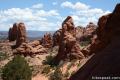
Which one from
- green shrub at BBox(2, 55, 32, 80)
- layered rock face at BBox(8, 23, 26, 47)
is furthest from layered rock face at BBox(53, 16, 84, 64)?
layered rock face at BBox(8, 23, 26, 47)

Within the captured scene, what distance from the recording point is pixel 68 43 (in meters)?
68.4

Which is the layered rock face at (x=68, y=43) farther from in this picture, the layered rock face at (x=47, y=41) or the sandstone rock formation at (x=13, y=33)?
the sandstone rock formation at (x=13, y=33)

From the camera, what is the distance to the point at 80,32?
152625 millimetres

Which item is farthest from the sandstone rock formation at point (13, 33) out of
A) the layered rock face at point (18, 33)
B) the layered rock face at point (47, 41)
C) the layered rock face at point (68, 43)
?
the layered rock face at point (68, 43)

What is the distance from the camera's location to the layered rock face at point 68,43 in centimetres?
6700

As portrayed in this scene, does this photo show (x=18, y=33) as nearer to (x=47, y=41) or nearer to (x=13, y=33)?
(x=47, y=41)

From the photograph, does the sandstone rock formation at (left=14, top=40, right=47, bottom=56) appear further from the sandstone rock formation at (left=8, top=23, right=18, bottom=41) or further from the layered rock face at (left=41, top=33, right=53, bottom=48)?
the sandstone rock formation at (left=8, top=23, right=18, bottom=41)

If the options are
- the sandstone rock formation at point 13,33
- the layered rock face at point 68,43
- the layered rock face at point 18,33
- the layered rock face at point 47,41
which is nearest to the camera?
the layered rock face at point 68,43

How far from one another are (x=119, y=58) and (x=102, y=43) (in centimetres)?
1229

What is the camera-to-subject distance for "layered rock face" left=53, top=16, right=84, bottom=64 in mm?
67000

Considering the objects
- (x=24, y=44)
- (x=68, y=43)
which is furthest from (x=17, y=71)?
(x=24, y=44)

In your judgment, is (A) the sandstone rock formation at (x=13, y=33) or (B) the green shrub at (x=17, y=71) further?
(A) the sandstone rock formation at (x=13, y=33)

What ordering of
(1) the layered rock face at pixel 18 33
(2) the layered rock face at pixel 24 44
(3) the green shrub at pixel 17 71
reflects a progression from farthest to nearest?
(1) the layered rock face at pixel 18 33 < (2) the layered rock face at pixel 24 44 < (3) the green shrub at pixel 17 71

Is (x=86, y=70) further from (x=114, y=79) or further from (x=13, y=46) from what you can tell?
(x=13, y=46)
